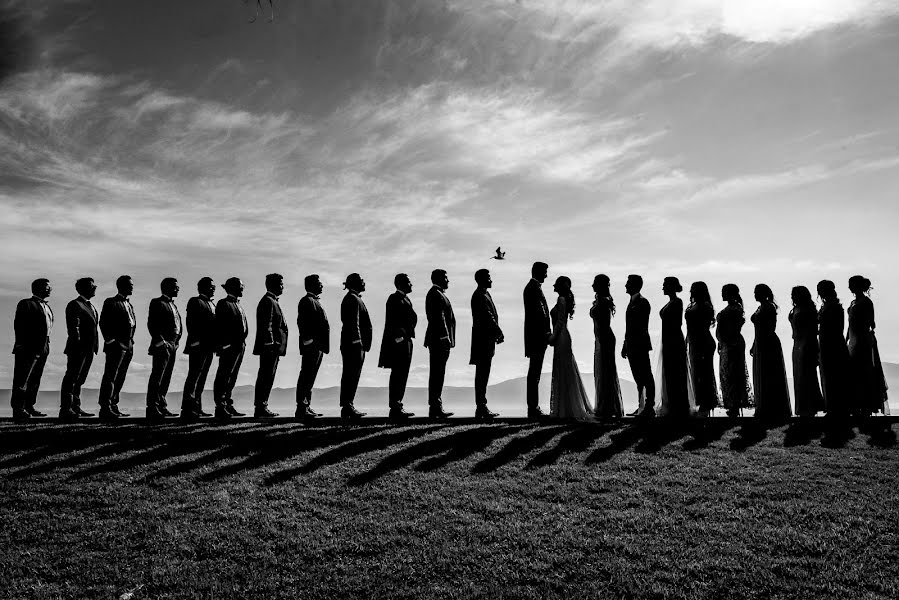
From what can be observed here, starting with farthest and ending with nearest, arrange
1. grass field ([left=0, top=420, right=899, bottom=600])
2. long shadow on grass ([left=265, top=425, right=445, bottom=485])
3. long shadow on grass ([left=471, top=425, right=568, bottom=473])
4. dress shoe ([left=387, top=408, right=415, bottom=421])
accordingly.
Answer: dress shoe ([left=387, top=408, right=415, bottom=421]) → long shadow on grass ([left=471, top=425, right=568, bottom=473]) → long shadow on grass ([left=265, top=425, right=445, bottom=485]) → grass field ([left=0, top=420, right=899, bottom=600])

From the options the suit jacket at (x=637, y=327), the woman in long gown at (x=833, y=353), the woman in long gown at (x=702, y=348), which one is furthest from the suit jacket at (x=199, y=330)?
the woman in long gown at (x=833, y=353)

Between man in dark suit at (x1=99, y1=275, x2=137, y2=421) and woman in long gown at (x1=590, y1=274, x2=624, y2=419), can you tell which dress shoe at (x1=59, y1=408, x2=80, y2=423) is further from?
woman in long gown at (x1=590, y1=274, x2=624, y2=419)

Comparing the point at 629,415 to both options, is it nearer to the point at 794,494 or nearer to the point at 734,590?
the point at 794,494

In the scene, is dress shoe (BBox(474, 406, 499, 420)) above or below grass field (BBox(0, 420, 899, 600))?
above

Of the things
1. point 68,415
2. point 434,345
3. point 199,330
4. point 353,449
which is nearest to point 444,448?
point 353,449

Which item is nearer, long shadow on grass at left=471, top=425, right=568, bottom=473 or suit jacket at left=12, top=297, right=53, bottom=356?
long shadow on grass at left=471, top=425, right=568, bottom=473

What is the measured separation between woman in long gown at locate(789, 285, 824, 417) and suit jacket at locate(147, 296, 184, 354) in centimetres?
1252

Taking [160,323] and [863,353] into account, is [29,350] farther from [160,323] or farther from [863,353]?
[863,353]

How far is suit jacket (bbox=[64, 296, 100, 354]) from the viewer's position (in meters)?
14.9

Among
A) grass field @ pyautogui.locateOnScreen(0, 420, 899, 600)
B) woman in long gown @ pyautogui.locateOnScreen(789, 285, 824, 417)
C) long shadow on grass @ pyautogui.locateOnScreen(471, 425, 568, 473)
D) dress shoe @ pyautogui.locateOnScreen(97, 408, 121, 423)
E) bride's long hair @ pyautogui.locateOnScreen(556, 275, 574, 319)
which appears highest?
bride's long hair @ pyautogui.locateOnScreen(556, 275, 574, 319)

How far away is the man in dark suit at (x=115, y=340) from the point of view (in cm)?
1471

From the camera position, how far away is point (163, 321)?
14672mm

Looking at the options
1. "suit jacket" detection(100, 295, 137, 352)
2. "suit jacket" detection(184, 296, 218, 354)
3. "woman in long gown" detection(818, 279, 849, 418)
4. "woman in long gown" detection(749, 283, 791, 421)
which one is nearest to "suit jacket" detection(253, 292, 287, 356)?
"suit jacket" detection(184, 296, 218, 354)

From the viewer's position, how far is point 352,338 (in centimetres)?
1449
